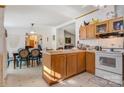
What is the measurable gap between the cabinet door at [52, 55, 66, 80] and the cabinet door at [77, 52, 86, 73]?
28.7 inches

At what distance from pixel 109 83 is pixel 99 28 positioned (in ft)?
5.57

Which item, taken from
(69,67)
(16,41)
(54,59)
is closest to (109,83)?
(69,67)

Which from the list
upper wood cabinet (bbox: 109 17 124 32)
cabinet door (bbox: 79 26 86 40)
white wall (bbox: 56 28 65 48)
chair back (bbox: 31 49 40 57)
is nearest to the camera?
upper wood cabinet (bbox: 109 17 124 32)

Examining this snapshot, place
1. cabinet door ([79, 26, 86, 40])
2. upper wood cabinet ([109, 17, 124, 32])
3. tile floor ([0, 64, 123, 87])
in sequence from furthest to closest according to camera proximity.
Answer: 1. cabinet door ([79, 26, 86, 40])
2. upper wood cabinet ([109, 17, 124, 32])
3. tile floor ([0, 64, 123, 87])

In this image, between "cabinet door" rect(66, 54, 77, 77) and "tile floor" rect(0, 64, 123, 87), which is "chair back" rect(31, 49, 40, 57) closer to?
"tile floor" rect(0, 64, 123, 87)

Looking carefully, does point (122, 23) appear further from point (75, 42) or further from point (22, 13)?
point (22, 13)

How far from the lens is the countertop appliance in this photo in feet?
10.2

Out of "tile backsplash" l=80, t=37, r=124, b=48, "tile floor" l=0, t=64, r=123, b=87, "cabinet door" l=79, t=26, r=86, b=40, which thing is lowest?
"tile floor" l=0, t=64, r=123, b=87

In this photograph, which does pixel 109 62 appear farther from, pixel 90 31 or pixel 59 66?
pixel 90 31

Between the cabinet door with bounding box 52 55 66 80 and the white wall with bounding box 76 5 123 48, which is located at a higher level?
the white wall with bounding box 76 5 123 48

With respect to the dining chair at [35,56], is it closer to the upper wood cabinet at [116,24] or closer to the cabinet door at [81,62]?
the cabinet door at [81,62]

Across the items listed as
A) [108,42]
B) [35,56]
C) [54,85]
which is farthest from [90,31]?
[35,56]

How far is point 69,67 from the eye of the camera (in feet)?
12.0

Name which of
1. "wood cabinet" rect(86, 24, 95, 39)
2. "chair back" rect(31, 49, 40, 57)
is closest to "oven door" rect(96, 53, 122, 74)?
"wood cabinet" rect(86, 24, 95, 39)
